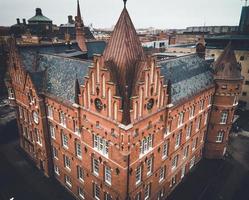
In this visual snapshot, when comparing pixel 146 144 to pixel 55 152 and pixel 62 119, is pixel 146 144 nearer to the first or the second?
pixel 62 119

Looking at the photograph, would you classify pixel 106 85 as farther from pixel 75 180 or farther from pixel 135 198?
pixel 75 180

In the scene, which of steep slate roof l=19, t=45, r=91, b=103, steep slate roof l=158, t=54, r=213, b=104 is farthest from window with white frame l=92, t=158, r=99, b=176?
steep slate roof l=158, t=54, r=213, b=104

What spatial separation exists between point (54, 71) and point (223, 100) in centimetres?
3471

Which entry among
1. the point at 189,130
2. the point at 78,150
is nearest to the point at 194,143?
the point at 189,130

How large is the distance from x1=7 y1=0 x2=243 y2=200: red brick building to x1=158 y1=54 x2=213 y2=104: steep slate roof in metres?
0.24

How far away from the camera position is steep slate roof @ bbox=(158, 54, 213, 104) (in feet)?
116

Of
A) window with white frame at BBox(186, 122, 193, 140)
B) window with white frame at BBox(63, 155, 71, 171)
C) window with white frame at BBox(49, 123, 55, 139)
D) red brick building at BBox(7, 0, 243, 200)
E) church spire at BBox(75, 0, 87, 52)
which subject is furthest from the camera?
church spire at BBox(75, 0, 87, 52)

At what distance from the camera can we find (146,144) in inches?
1122

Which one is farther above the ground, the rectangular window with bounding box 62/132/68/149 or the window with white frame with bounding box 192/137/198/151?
the rectangular window with bounding box 62/132/68/149

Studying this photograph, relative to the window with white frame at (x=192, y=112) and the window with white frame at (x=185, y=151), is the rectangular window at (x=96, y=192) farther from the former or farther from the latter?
the window with white frame at (x=192, y=112)

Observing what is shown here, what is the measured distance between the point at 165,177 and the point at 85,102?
19958 mm

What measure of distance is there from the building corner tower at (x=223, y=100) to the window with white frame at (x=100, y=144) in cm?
2811

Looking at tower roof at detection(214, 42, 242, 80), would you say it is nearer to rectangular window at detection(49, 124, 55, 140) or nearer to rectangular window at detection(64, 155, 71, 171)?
rectangular window at detection(64, 155, 71, 171)

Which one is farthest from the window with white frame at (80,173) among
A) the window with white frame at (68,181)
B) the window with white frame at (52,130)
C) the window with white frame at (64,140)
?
the window with white frame at (52,130)
